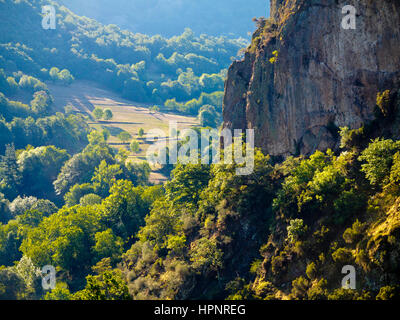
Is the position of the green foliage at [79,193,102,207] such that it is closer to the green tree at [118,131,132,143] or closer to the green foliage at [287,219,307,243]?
the green tree at [118,131,132,143]

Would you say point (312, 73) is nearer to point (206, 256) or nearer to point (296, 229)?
point (296, 229)

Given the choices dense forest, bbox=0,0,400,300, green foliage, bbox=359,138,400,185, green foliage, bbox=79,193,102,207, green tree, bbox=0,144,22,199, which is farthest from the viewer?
green tree, bbox=0,144,22,199

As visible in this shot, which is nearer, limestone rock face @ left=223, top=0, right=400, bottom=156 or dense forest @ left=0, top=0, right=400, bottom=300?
dense forest @ left=0, top=0, right=400, bottom=300

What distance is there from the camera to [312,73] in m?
57.9

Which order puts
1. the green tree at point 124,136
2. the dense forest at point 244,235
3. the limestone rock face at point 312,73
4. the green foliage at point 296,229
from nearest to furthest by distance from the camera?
1. the dense forest at point 244,235
2. the green foliage at point 296,229
3. the limestone rock face at point 312,73
4. the green tree at point 124,136

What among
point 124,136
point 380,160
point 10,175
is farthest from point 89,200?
point 380,160

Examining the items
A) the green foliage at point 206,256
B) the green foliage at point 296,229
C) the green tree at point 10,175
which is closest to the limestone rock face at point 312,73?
the green foliage at point 296,229

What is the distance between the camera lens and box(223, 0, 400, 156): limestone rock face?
49.2 meters

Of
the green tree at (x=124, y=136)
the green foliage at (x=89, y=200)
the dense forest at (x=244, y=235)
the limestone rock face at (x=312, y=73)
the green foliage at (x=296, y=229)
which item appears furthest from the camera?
the green tree at (x=124, y=136)

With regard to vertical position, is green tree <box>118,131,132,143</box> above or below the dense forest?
above

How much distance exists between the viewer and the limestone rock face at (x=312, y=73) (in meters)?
49.2

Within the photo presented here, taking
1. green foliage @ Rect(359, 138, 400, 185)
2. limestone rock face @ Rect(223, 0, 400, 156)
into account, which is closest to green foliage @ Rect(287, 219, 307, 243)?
green foliage @ Rect(359, 138, 400, 185)

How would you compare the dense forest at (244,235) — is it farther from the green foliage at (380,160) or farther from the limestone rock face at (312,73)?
the limestone rock face at (312,73)

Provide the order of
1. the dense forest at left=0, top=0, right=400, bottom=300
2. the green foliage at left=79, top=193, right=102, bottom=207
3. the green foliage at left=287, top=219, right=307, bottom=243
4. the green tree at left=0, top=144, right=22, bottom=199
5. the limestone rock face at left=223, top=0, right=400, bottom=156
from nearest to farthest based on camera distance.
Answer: the dense forest at left=0, top=0, right=400, bottom=300 < the green foliage at left=287, top=219, right=307, bottom=243 < the limestone rock face at left=223, top=0, right=400, bottom=156 < the green foliage at left=79, top=193, right=102, bottom=207 < the green tree at left=0, top=144, right=22, bottom=199
